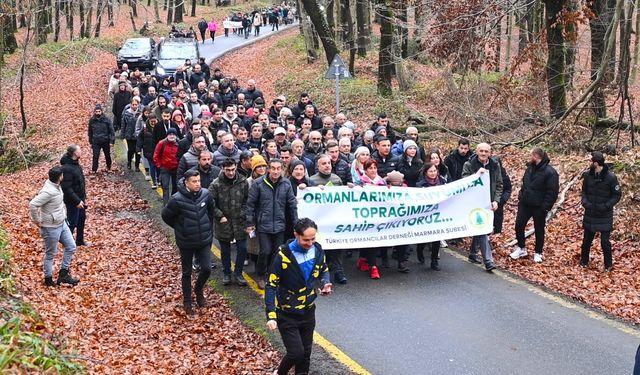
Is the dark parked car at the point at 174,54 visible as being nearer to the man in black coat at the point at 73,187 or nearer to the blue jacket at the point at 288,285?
the man in black coat at the point at 73,187

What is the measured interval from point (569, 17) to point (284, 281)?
10.4 m

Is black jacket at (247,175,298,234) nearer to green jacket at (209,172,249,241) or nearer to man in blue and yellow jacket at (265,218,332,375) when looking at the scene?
green jacket at (209,172,249,241)

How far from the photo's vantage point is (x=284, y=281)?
7.15 meters

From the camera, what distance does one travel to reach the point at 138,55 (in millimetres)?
34188

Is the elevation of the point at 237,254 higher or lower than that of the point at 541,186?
lower

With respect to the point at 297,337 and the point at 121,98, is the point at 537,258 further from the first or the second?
the point at 121,98

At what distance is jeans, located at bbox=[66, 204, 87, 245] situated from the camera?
12.4 meters

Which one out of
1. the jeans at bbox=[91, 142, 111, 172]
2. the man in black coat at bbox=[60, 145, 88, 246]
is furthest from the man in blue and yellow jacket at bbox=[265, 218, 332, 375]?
the jeans at bbox=[91, 142, 111, 172]

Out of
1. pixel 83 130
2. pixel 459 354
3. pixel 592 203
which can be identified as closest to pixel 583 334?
pixel 459 354

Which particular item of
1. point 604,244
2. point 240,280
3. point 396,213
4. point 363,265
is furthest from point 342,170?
point 604,244

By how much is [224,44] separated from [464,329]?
149ft

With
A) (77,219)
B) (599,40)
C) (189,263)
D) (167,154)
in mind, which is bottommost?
(189,263)

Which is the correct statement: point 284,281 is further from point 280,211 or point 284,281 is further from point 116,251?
point 116,251

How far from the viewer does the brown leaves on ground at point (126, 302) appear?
27.1ft
